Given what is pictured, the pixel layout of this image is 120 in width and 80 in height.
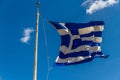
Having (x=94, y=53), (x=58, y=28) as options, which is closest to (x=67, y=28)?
(x=58, y=28)

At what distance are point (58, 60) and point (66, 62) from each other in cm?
62

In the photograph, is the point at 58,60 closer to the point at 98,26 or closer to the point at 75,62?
the point at 75,62

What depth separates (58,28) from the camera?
34.1 m

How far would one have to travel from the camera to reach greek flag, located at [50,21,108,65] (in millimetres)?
33469

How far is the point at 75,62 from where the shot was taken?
3338 cm

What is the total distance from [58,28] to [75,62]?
8.71ft

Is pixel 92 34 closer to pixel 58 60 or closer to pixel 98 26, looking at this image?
pixel 98 26

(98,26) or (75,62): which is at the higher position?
(98,26)

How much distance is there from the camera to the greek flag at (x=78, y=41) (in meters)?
33.5

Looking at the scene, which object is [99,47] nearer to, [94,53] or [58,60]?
[94,53]

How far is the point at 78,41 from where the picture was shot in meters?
34.1

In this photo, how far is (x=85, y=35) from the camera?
34.1 metres

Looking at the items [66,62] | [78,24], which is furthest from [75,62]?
[78,24]

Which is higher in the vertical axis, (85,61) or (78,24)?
(78,24)
